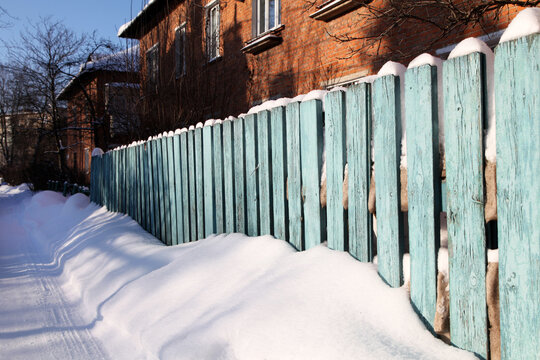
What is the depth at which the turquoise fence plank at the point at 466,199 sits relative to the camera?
187 cm

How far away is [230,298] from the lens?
282cm

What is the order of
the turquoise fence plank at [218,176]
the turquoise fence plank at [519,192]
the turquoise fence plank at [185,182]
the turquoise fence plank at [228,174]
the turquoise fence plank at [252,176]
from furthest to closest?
the turquoise fence plank at [185,182] < the turquoise fence plank at [218,176] < the turquoise fence plank at [228,174] < the turquoise fence plank at [252,176] < the turquoise fence plank at [519,192]

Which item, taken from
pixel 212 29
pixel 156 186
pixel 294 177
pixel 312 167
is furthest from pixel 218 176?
pixel 212 29

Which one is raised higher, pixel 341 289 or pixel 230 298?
pixel 341 289

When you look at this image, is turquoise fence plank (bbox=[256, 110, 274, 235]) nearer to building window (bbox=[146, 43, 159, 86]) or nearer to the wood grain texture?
the wood grain texture

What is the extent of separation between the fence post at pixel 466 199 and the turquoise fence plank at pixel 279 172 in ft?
4.81

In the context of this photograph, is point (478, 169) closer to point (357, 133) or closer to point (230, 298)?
point (357, 133)

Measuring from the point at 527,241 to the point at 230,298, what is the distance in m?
1.79

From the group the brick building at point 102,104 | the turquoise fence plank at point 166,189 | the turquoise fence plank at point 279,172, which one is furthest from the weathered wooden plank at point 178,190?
the brick building at point 102,104

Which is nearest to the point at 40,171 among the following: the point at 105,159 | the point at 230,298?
the point at 105,159

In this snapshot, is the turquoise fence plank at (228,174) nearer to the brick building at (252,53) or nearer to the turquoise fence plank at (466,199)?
the turquoise fence plank at (466,199)

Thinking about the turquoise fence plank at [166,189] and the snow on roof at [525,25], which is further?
the turquoise fence plank at [166,189]

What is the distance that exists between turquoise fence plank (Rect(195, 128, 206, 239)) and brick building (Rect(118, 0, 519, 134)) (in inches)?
96.2

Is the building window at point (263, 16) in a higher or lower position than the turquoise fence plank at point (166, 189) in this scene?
higher
